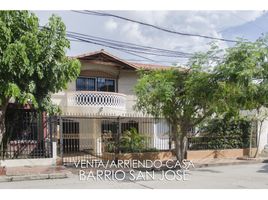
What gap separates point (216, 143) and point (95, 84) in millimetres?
7298

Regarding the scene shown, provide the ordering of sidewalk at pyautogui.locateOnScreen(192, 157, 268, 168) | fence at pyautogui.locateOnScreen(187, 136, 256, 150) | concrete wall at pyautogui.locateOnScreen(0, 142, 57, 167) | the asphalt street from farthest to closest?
fence at pyautogui.locateOnScreen(187, 136, 256, 150) → sidewalk at pyautogui.locateOnScreen(192, 157, 268, 168) → concrete wall at pyautogui.locateOnScreen(0, 142, 57, 167) → the asphalt street

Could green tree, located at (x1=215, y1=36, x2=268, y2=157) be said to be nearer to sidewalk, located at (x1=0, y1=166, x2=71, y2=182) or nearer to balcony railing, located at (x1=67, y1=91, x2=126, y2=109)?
sidewalk, located at (x1=0, y1=166, x2=71, y2=182)

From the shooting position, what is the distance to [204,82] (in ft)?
39.7

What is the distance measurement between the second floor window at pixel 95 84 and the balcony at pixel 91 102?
125 centimetres

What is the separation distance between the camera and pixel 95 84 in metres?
20.1

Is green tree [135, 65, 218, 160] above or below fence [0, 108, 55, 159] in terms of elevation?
above

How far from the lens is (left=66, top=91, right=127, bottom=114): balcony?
18.4m

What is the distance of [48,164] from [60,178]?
2.97 m

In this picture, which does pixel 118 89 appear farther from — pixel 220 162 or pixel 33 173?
pixel 33 173

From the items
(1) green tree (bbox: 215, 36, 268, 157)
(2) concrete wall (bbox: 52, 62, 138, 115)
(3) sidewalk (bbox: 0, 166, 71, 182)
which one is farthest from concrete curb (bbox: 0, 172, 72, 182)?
(2) concrete wall (bbox: 52, 62, 138, 115)

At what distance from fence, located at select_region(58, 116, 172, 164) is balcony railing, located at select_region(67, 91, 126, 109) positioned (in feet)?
2.75

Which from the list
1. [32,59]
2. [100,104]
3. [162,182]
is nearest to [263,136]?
[100,104]

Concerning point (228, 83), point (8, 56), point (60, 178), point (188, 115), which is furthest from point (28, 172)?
point (228, 83)

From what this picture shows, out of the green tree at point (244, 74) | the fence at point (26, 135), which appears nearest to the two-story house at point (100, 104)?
the fence at point (26, 135)
